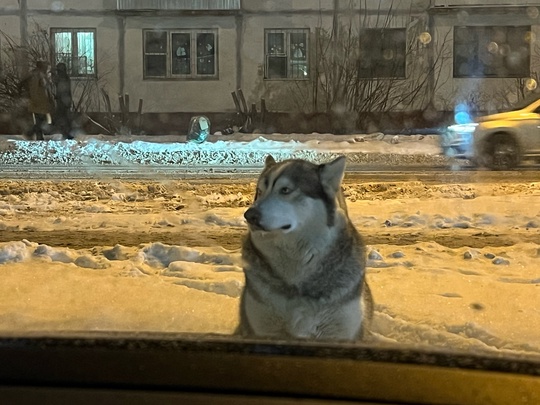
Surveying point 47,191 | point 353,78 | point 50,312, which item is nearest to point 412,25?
point 353,78

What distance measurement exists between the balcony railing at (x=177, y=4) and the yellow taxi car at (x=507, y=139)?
1612 centimetres

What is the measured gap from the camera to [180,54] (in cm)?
3562

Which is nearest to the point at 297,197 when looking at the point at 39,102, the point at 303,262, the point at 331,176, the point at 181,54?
the point at 331,176

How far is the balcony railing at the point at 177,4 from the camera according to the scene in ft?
114

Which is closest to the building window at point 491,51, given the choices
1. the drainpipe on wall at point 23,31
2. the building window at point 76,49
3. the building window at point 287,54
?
the building window at point 287,54

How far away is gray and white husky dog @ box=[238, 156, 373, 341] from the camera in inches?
202

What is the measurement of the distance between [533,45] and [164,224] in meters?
27.0

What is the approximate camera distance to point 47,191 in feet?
50.0

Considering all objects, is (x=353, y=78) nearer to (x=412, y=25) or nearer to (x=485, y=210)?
(x=412, y=25)

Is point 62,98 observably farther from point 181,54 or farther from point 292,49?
point 292,49

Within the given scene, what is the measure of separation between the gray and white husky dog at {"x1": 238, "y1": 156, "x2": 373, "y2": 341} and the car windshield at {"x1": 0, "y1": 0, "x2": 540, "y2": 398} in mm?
12

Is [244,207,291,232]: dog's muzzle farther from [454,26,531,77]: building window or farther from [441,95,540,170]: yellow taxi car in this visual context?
[454,26,531,77]: building window

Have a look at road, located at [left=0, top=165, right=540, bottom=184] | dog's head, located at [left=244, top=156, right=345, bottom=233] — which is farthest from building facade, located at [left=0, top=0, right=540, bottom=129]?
dog's head, located at [left=244, top=156, right=345, bottom=233]

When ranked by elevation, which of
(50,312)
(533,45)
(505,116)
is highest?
(533,45)
